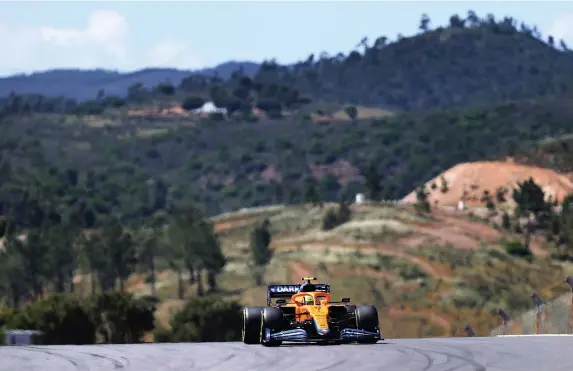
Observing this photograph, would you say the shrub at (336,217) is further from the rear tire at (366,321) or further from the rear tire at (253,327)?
the rear tire at (366,321)

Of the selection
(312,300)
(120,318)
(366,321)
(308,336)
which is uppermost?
(312,300)

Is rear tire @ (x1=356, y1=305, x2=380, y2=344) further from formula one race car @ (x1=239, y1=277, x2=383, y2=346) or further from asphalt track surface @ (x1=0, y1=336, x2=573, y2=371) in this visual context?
asphalt track surface @ (x1=0, y1=336, x2=573, y2=371)

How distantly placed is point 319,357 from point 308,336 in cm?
427

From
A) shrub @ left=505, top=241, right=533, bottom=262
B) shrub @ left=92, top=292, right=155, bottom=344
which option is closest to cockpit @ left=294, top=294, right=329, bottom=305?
shrub @ left=92, top=292, right=155, bottom=344

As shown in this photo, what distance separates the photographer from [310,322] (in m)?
31.8

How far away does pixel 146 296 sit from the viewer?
370 ft

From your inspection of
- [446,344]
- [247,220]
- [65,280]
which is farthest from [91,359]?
[247,220]

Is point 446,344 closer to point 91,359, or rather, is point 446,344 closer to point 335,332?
point 335,332

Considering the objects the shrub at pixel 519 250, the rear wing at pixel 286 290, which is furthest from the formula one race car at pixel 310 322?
the shrub at pixel 519 250

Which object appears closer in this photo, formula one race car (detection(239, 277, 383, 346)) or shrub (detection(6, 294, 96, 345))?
formula one race car (detection(239, 277, 383, 346))

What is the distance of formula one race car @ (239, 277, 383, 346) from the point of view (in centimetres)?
3145

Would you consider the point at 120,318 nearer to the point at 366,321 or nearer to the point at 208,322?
the point at 208,322

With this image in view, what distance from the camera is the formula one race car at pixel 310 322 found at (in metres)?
31.5

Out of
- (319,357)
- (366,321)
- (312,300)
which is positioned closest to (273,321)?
(312,300)
